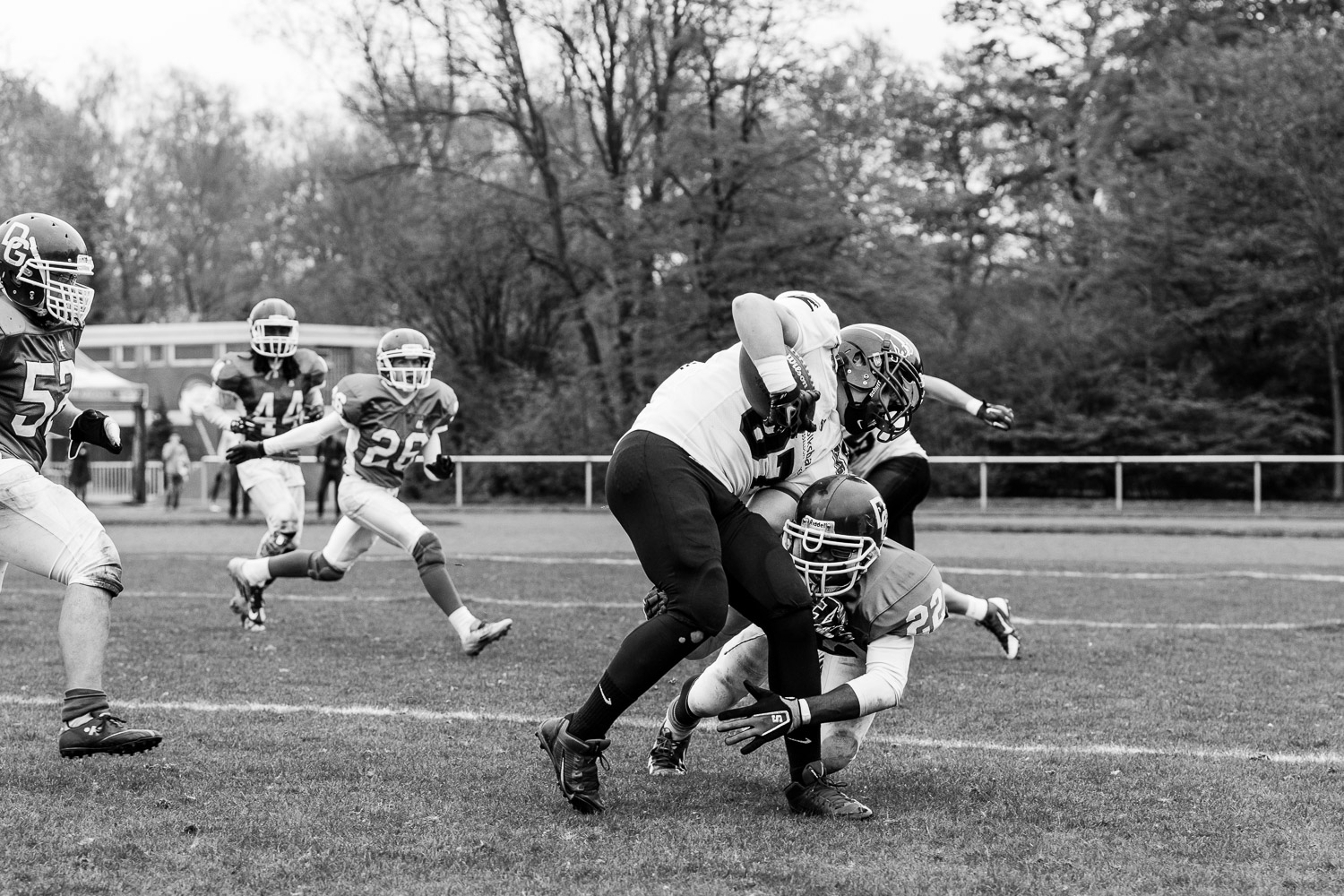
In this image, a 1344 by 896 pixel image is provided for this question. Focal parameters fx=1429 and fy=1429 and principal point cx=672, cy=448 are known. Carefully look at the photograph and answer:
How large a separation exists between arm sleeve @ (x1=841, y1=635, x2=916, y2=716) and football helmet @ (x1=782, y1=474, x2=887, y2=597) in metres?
0.25

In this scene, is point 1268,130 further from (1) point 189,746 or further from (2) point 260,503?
(1) point 189,746

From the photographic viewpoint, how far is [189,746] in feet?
17.7

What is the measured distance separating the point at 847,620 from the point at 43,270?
10.2 feet

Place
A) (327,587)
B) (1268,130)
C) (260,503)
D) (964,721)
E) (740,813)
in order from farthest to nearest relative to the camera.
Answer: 1. (1268,130)
2. (327,587)
3. (260,503)
4. (964,721)
5. (740,813)

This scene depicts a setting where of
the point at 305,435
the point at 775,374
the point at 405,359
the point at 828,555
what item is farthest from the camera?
the point at 405,359

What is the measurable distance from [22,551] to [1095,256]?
1110 inches

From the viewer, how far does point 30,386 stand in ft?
17.1

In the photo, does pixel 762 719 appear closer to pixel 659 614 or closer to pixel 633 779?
pixel 659 614

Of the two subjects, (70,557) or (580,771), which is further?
(70,557)

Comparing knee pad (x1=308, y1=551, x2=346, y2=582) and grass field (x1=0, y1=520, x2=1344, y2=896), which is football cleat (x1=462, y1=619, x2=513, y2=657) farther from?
knee pad (x1=308, y1=551, x2=346, y2=582)

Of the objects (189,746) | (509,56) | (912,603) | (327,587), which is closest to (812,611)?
(912,603)

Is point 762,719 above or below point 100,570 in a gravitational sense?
below

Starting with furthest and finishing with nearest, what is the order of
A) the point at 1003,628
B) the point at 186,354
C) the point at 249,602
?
the point at 186,354 → the point at 249,602 → the point at 1003,628

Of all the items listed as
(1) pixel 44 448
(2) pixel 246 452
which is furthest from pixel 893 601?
(2) pixel 246 452
